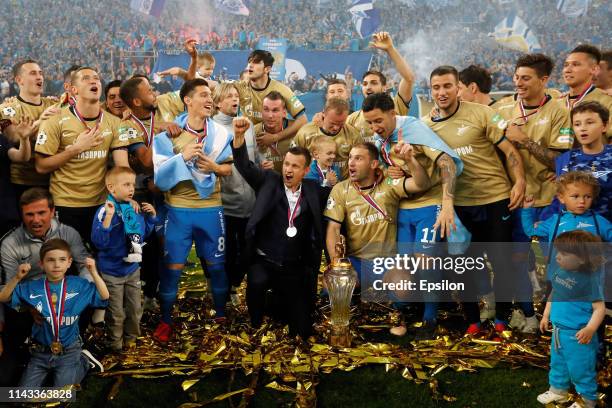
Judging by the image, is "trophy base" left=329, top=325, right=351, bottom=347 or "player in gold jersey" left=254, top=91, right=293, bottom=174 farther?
"player in gold jersey" left=254, top=91, right=293, bottom=174

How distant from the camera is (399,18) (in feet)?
78.5

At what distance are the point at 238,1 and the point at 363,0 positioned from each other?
15.0 feet

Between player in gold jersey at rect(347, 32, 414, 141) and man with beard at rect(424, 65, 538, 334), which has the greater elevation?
player in gold jersey at rect(347, 32, 414, 141)

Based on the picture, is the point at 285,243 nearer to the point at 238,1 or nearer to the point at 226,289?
the point at 226,289

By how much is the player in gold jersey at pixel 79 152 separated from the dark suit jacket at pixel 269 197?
1.06m

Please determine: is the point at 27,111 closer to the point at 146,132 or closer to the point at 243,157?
the point at 146,132

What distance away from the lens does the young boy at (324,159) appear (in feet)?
19.1

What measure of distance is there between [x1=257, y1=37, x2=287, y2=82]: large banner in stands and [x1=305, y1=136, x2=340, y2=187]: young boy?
1357cm

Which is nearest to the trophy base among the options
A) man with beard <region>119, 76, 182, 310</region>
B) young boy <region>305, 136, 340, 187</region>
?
young boy <region>305, 136, 340, 187</region>

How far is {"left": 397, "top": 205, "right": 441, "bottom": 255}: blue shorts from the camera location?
527 centimetres

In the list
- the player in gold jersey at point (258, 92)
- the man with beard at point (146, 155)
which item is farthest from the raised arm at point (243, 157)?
the player in gold jersey at point (258, 92)

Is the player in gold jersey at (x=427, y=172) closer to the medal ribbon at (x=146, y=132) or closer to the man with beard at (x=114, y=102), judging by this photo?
the medal ribbon at (x=146, y=132)

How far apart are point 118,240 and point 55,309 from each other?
720 mm

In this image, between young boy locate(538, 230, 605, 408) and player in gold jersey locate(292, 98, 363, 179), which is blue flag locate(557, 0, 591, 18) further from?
young boy locate(538, 230, 605, 408)
